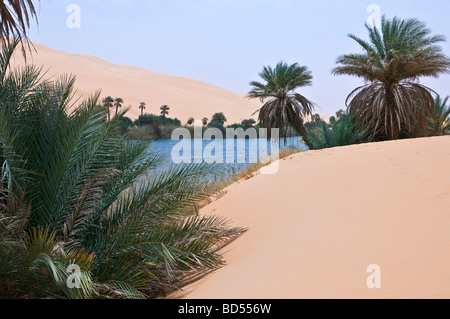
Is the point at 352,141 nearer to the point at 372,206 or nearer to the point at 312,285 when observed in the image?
the point at 372,206

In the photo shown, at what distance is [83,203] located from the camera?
15.6ft

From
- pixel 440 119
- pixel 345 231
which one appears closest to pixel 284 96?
pixel 440 119

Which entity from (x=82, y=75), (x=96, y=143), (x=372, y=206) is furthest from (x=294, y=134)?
(x=82, y=75)

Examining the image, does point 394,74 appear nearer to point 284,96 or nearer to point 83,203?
point 284,96

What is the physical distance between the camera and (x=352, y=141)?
61.9 feet

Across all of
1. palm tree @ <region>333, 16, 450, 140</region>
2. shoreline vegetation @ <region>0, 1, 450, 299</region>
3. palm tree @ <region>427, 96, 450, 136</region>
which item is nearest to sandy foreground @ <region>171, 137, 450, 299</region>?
shoreline vegetation @ <region>0, 1, 450, 299</region>

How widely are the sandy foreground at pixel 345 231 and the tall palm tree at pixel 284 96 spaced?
1277 centimetres

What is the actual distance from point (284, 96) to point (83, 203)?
61.8 ft

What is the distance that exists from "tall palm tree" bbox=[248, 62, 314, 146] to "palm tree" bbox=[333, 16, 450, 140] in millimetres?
2797

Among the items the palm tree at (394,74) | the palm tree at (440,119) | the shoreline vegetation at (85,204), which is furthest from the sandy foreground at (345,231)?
the palm tree at (440,119)

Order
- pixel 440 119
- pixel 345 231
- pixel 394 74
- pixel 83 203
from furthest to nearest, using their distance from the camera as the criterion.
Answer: pixel 440 119 < pixel 394 74 < pixel 345 231 < pixel 83 203

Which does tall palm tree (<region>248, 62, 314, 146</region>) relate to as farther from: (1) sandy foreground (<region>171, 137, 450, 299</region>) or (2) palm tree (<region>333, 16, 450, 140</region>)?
(1) sandy foreground (<region>171, 137, 450, 299</region>)

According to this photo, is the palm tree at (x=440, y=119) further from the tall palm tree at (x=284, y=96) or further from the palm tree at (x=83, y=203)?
the palm tree at (x=83, y=203)

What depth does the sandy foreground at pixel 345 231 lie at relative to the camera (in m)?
3.64
